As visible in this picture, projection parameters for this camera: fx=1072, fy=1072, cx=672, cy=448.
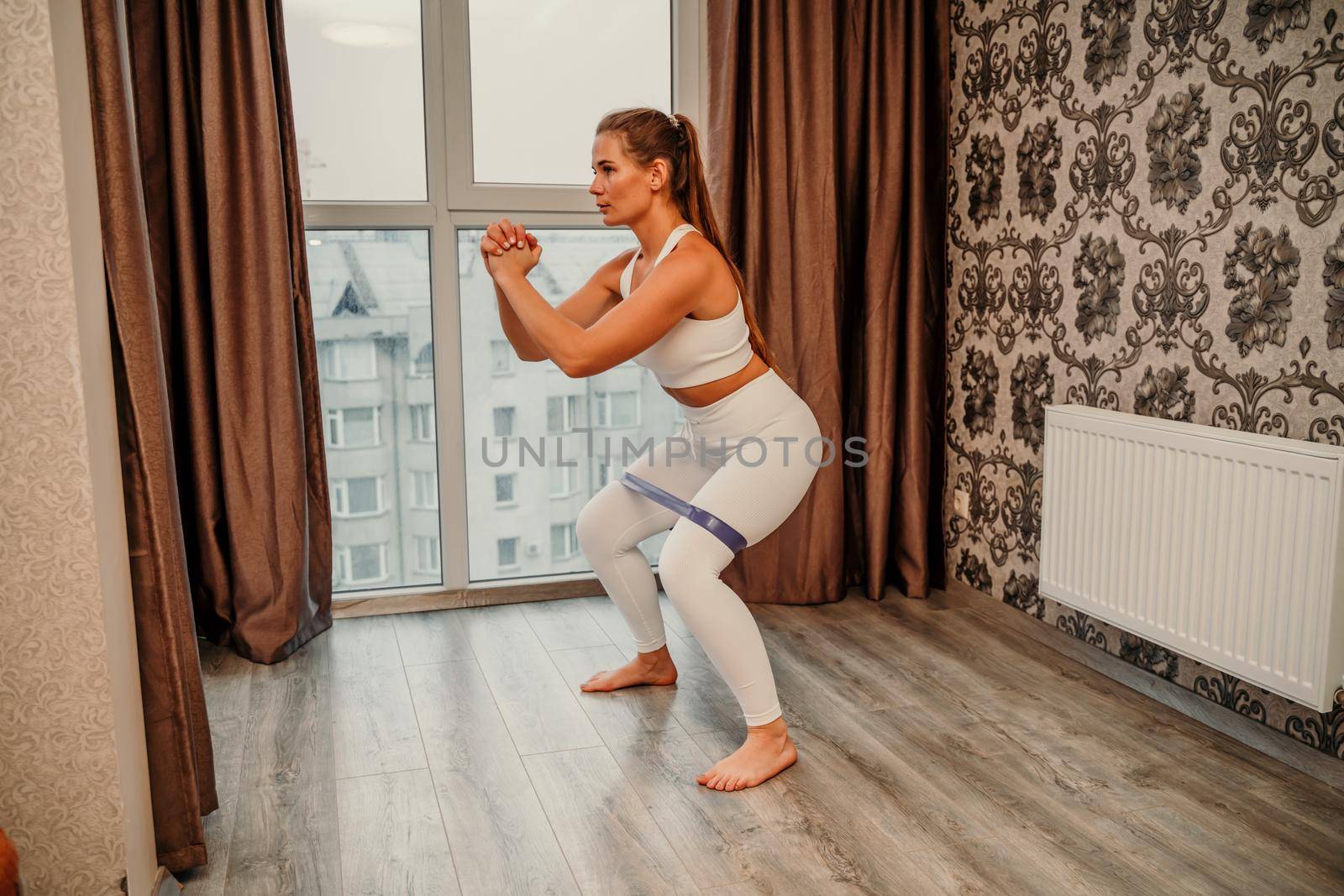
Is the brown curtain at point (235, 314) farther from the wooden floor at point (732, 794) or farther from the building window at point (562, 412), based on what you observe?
the building window at point (562, 412)

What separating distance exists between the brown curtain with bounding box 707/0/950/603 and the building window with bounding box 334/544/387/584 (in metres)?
1.08

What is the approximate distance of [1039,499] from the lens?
9.59 feet

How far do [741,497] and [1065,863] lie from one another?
0.88m

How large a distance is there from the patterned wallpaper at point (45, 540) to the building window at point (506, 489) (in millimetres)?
1968

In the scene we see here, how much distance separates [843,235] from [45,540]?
2.43 metres

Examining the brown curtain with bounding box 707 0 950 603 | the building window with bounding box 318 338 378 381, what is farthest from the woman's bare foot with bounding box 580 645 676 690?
the building window with bounding box 318 338 378 381

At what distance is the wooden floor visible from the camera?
1792mm

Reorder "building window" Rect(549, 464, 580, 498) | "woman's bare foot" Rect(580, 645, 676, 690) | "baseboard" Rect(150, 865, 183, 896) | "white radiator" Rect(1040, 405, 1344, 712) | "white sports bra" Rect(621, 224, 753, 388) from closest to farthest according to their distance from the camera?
"baseboard" Rect(150, 865, 183, 896) < "white radiator" Rect(1040, 405, 1344, 712) < "white sports bra" Rect(621, 224, 753, 388) < "woman's bare foot" Rect(580, 645, 676, 690) < "building window" Rect(549, 464, 580, 498)

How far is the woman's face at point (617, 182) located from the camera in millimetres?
2209

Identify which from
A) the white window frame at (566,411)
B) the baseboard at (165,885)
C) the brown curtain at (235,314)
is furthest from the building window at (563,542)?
the baseboard at (165,885)

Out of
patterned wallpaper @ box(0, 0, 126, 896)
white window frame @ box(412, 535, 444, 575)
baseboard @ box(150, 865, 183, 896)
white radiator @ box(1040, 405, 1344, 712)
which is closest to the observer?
patterned wallpaper @ box(0, 0, 126, 896)

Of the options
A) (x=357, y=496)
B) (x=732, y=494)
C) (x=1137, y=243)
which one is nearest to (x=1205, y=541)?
(x=1137, y=243)

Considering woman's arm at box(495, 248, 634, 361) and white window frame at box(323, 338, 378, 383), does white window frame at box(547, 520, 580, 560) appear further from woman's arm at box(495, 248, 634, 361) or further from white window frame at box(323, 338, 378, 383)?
woman's arm at box(495, 248, 634, 361)

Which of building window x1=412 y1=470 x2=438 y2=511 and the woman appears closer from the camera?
the woman
